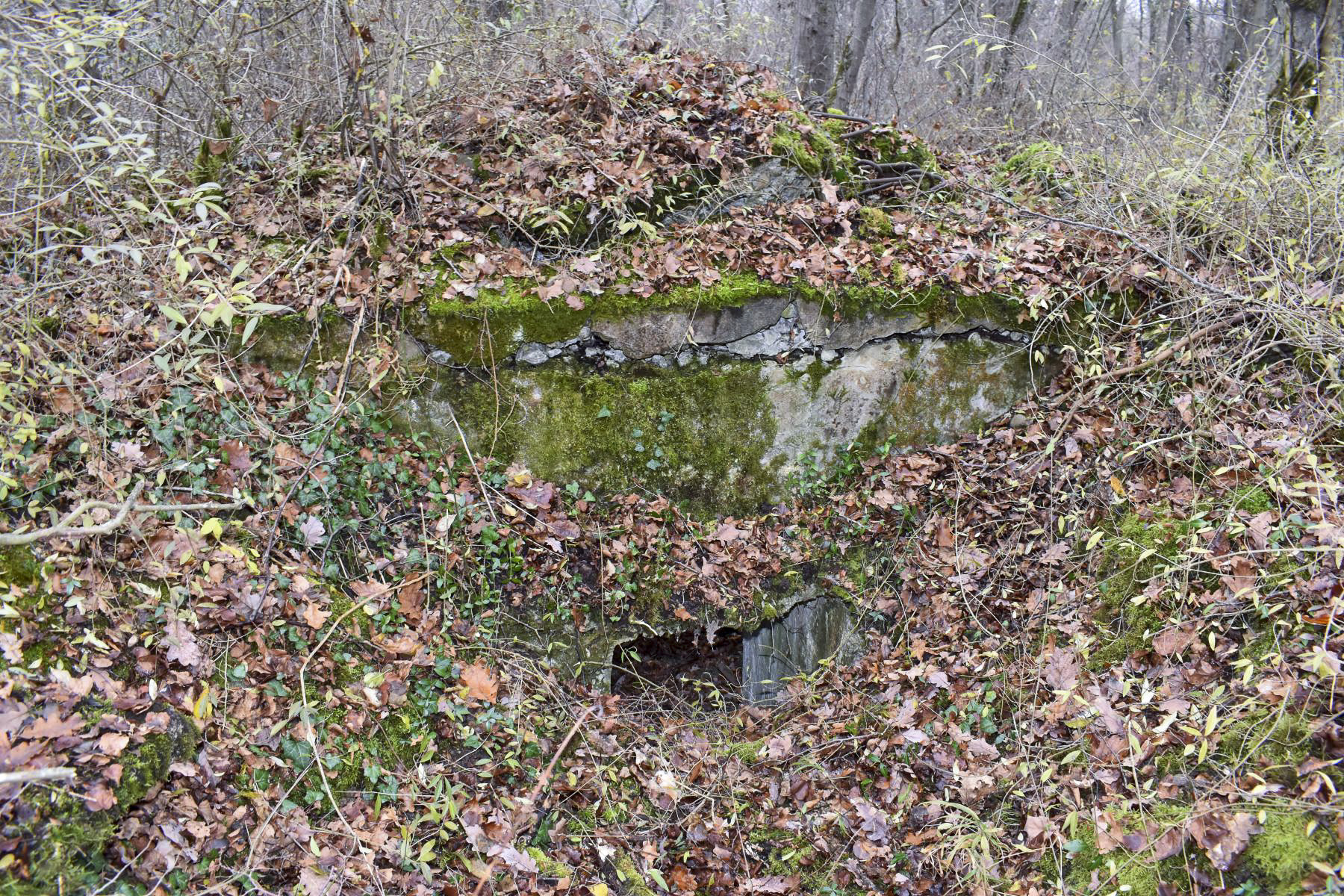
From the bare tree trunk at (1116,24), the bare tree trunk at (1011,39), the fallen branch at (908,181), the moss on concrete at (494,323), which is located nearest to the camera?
the moss on concrete at (494,323)

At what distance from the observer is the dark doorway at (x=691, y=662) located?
5.88 metres

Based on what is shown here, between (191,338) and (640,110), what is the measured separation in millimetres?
3338

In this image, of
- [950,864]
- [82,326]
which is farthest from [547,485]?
[950,864]

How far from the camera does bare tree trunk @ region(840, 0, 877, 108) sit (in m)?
8.16

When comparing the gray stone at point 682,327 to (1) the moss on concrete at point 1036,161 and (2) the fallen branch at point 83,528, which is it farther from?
(1) the moss on concrete at point 1036,161

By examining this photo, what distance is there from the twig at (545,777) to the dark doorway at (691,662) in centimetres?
147

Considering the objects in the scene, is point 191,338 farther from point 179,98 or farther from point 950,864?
point 950,864

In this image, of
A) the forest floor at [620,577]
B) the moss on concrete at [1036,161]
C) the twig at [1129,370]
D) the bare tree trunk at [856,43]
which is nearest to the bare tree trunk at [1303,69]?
the moss on concrete at [1036,161]

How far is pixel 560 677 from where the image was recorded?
465cm

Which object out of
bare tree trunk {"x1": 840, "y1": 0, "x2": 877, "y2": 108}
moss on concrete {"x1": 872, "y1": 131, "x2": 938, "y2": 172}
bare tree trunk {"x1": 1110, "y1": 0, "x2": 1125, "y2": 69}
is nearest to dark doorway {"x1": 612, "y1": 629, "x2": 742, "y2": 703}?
moss on concrete {"x1": 872, "y1": 131, "x2": 938, "y2": 172}

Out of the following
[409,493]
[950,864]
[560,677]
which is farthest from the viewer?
[560,677]

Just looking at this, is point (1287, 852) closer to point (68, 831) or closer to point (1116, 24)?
point (68, 831)

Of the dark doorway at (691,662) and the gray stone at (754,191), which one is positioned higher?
the gray stone at (754,191)

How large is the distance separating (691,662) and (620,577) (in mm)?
1858
